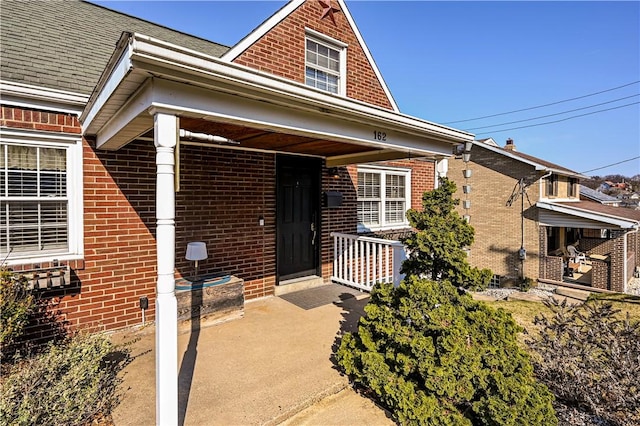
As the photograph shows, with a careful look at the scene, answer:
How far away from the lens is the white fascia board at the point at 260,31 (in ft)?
17.9

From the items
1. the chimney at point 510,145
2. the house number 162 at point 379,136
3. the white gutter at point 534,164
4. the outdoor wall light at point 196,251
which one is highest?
the chimney at point 510,145

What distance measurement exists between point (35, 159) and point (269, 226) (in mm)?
3342

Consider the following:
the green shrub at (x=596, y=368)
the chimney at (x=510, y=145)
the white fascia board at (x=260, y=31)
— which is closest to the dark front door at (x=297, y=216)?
the white fascia board at (x=260, y=31)

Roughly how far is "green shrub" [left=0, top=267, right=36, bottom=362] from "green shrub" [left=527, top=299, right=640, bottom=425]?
5.06 meters

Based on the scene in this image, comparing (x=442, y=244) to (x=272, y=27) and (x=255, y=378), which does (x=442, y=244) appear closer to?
(x=255, y=378)

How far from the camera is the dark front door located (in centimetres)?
603

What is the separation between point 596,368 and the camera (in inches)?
110

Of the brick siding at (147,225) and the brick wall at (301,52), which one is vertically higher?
the brick wall at (301,52)

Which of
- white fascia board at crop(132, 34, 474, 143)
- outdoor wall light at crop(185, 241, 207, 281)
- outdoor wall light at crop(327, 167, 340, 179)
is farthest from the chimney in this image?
outdoor wall light at crop(185, 241, 207, 281)

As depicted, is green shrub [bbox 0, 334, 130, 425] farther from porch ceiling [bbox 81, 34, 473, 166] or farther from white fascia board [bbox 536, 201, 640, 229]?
white fascia board [bbox 536, 201, 640, 229]

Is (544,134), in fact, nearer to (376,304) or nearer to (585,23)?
(585,23)

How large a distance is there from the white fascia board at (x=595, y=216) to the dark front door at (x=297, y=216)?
14.2 m

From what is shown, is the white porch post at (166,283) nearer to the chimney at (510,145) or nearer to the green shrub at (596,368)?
the green shrub at (596,368)

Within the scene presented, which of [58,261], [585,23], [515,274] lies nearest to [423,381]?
[58,261]
